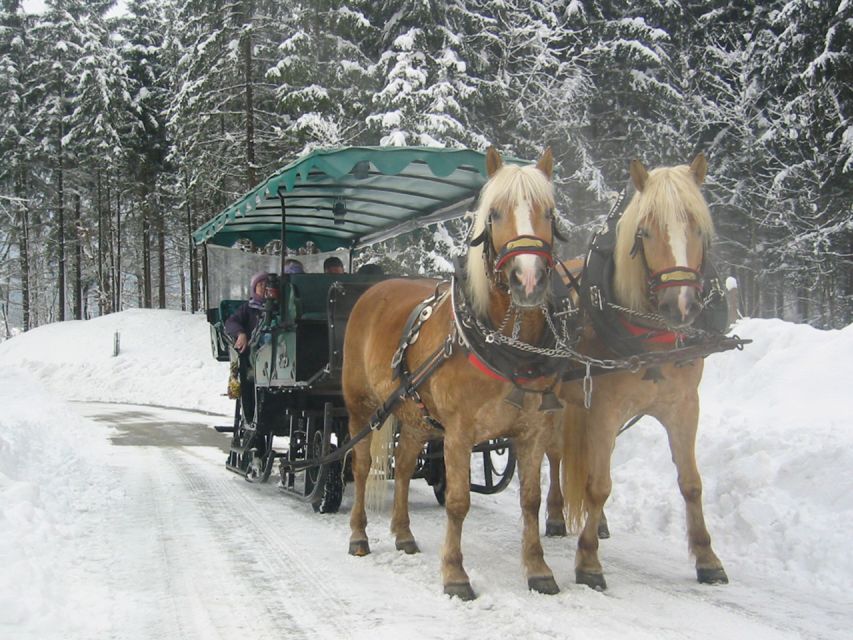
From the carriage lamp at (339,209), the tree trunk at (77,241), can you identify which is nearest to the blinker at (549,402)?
the carriage lamp at (339,209)

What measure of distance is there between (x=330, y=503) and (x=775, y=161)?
2089 cm

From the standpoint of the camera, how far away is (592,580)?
163 inches

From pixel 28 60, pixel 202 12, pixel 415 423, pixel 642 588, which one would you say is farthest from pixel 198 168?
pixel 642 588

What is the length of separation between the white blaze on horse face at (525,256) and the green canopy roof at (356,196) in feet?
5.68

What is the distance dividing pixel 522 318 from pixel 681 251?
0.88m

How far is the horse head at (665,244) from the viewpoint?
146 inches

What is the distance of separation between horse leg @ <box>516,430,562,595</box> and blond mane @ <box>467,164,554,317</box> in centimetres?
81

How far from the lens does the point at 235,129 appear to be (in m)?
23.8

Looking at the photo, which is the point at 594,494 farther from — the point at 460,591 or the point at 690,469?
the point at 460,591

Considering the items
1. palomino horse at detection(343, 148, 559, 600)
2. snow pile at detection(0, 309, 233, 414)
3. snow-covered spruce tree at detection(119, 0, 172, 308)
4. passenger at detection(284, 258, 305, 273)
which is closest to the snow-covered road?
palomino horse at detection(343, 148, 559, 600)

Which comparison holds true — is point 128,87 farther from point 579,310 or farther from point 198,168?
point 579,310

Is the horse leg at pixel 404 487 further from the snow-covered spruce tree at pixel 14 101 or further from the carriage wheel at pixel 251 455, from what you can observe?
the snow-covered spruce tree at pixel 14 101

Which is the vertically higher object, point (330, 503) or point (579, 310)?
point (579, 310)

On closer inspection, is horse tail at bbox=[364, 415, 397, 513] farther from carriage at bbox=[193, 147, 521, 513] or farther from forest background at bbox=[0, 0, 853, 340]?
forest background at bbox=[0, 0, 853, 340]
